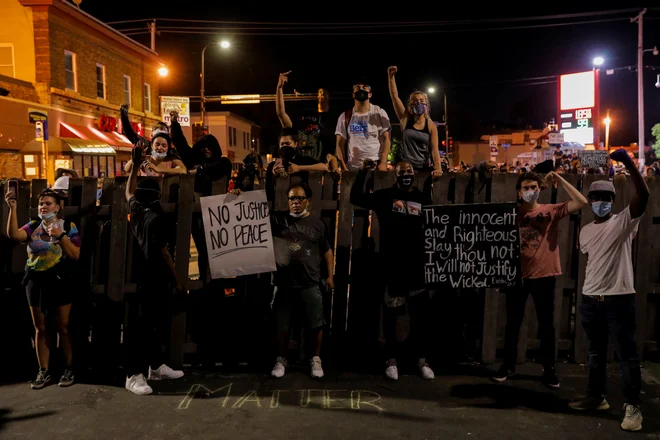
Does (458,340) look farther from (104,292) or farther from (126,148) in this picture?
(126,148)

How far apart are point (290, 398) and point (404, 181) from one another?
2.41 m

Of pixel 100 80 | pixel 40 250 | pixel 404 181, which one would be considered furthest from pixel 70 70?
pixel 404 181

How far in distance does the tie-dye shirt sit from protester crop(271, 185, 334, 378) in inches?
83.6

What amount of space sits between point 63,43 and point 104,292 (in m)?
23.0

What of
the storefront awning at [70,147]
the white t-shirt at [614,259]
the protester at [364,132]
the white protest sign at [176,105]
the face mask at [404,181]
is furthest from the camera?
the white protest sign at [176,105]

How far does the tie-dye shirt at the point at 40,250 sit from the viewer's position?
509 cm

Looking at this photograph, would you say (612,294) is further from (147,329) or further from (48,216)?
(48,216)

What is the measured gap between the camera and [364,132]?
7098mm

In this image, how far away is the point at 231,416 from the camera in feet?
15.0

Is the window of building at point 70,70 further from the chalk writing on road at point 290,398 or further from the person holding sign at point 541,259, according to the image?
the person holding sign at point 541,259

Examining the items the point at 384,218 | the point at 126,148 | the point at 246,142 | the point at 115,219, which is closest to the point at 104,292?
the point at 115,219

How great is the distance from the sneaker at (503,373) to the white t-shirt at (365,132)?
311 centimetres

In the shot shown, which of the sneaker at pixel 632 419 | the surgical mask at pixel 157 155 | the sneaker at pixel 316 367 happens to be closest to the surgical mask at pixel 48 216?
the surgical mask at pixel 157 155

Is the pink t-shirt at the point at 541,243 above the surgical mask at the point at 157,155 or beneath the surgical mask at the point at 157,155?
beneath
